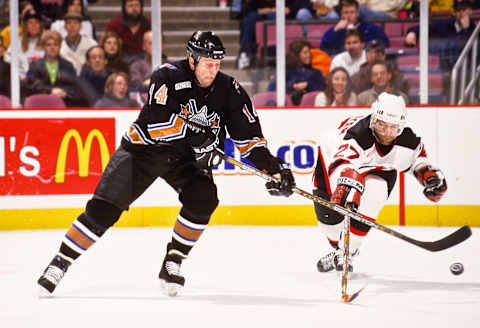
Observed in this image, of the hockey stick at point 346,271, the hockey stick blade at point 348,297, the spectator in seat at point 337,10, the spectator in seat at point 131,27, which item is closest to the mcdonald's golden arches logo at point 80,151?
the spectator in seat at point 131,27

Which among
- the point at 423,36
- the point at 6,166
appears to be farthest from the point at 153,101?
the point at 423,36

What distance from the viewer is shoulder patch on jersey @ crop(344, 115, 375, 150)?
3.61 meters

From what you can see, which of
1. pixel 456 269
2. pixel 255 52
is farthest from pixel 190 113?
pixel 255 52

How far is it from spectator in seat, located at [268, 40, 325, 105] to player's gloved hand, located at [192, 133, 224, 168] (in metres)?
2.38

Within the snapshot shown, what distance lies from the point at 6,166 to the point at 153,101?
8.25 feet

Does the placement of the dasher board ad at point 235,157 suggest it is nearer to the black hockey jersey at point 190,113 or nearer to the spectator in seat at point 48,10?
the spectator in seat at point 48,10

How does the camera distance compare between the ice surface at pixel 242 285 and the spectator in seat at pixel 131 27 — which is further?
the spectator in seat at pixel 131 27

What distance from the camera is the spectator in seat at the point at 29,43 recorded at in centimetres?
555

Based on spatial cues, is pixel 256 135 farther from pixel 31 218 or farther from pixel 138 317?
pixel 31 218

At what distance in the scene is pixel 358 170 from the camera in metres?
3.80

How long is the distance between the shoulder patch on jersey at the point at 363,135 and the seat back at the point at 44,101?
2634 millimetres

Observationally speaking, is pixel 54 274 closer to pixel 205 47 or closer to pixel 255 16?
pixel 205 47

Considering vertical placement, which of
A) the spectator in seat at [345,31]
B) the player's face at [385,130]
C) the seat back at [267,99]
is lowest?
the player's face at [385,130]

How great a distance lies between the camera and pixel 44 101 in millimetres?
5582
